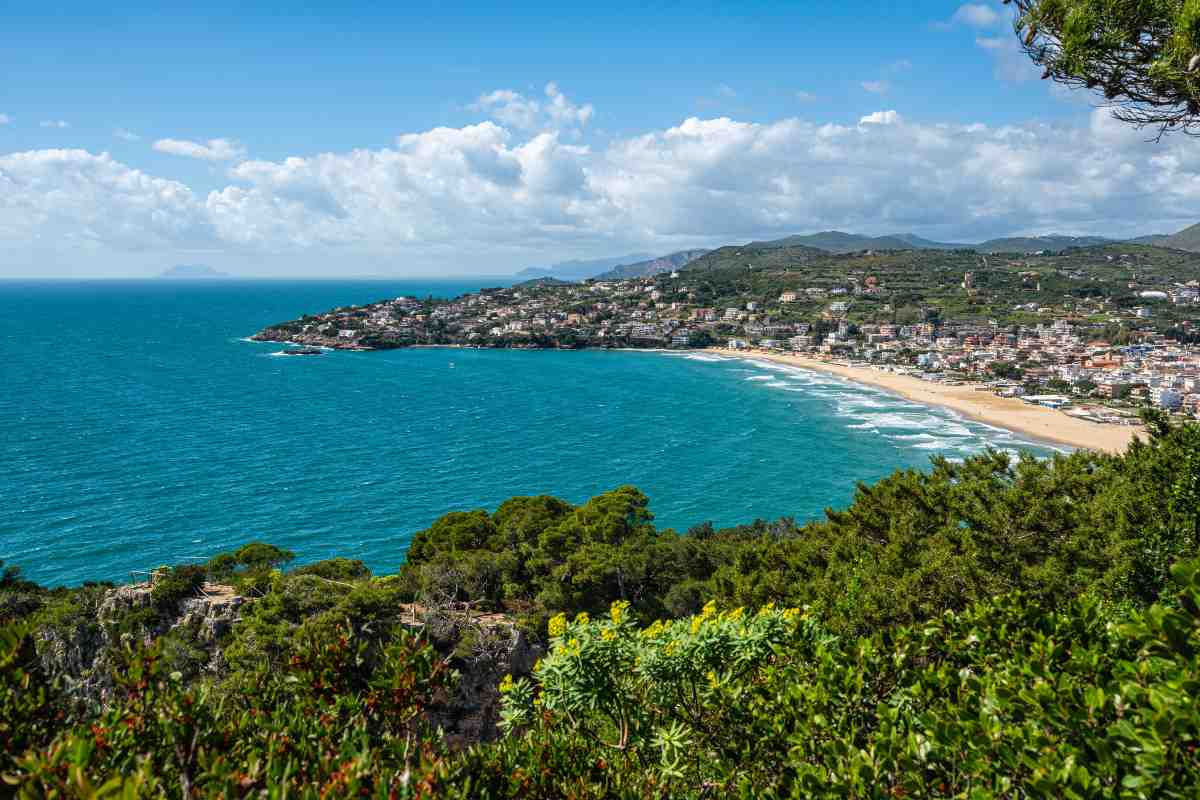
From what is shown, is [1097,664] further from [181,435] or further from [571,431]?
[181,435]

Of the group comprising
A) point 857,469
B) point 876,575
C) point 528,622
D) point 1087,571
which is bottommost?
point 857,469

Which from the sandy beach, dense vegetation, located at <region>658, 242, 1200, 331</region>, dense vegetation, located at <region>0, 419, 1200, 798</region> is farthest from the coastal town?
dense vegetation, located at <region>0, 419, 1200, 798</region>

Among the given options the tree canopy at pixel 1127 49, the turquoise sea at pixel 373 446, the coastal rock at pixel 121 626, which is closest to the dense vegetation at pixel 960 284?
the turquoise sea at pixel 373 446

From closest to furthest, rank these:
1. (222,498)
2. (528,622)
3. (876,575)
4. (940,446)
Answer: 1. (876,575)
2. (528,622)
3. (222,498)
4. (940,446)

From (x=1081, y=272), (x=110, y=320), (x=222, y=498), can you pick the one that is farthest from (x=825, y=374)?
(x=110, y=320)

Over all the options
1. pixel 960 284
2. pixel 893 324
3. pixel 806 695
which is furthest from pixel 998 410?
pixel 960 284

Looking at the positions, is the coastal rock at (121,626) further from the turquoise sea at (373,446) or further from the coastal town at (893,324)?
the coastal town at (893,324)

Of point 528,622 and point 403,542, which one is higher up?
point 528,622
